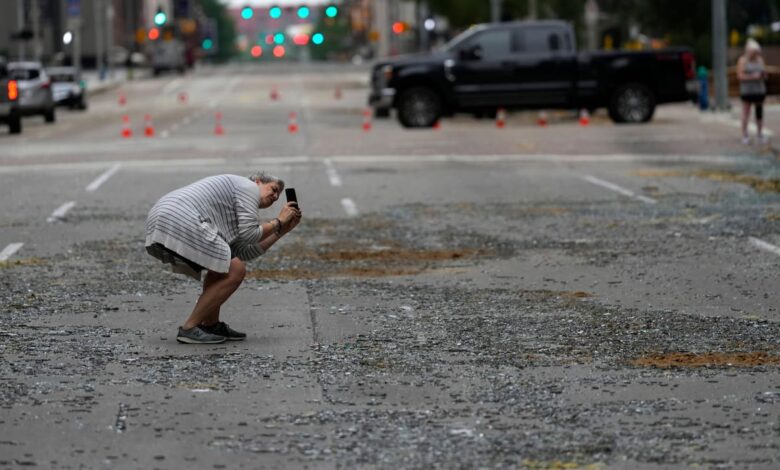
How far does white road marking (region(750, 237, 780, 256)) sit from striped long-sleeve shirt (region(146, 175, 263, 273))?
20.3ft

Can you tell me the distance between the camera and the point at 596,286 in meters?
13.0

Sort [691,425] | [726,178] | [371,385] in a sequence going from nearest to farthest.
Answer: [691,425]
[371,385]
[726,178]

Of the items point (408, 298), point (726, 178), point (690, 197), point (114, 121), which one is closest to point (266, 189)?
point (408, 298)

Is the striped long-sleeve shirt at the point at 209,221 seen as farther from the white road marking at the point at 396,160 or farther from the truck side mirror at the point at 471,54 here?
the truck side mirror at the point at 471,54

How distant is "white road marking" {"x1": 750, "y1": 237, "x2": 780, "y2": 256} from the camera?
15.2 metres

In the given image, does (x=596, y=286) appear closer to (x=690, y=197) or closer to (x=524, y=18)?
(x=690, y=197)

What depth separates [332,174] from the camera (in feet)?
84.5

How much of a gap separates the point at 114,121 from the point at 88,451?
141ft

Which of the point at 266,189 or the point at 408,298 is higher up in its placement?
the point at 266,189

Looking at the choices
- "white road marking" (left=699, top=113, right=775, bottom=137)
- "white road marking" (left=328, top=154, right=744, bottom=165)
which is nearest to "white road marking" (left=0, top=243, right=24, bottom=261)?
"white road marking" (left=328, top=154, right=744, bottom=165)

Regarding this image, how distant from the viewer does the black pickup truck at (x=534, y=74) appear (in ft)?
128

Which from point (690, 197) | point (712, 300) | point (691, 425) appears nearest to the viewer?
point (691, 425)

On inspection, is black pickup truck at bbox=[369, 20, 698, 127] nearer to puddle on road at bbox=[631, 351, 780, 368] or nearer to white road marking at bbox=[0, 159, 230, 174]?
white road marking at bbox=[0, 159, 230, 174]

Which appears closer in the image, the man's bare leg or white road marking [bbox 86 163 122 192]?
the man's bare leg
